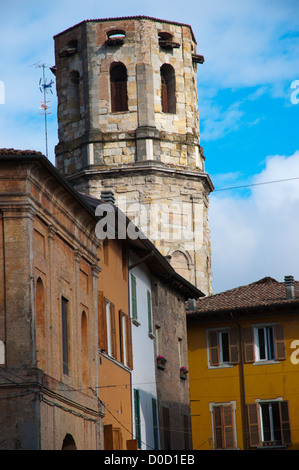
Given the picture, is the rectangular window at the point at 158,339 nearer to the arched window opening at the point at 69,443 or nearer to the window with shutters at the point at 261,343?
the window with shutters at the point at 261,343

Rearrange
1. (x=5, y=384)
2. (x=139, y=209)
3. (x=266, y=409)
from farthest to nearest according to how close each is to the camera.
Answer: (x=139, y=209), (x=266, y=409), (x=5, y=384)

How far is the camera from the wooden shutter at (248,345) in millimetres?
42562

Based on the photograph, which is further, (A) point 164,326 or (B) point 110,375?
(A) point 164,326

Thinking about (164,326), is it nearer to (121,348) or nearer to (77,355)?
(121,348)

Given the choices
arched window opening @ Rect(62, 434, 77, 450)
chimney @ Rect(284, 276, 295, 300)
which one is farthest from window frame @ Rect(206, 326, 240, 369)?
arched window opening @ Rect(62, 434, 77, 450)

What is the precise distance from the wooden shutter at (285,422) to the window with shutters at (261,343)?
1614 millimetres

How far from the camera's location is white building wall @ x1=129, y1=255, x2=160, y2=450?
32.1 metres

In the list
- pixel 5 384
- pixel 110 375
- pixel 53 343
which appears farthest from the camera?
pixel 110 375

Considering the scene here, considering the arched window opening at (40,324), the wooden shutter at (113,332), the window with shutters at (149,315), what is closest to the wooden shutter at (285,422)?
the window with shutters at (149,315)

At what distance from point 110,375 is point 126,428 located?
201 centimetres

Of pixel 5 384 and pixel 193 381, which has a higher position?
pixel 193 381

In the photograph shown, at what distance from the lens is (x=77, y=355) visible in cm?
2597

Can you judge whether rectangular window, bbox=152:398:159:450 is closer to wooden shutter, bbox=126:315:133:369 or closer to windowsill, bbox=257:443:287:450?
wooden shutter, bbox=126:315:133:369

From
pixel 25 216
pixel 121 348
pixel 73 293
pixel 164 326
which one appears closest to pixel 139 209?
pixel 164 326
